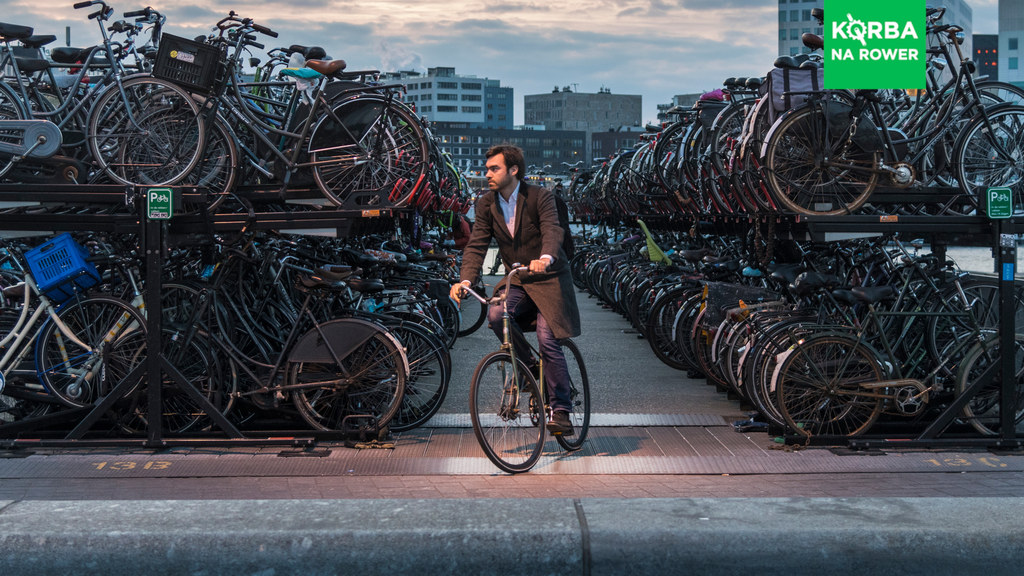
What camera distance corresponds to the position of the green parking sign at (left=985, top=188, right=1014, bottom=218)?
6.64 m

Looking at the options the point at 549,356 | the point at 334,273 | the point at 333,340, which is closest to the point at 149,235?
the point at 334,273

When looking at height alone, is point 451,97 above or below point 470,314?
above

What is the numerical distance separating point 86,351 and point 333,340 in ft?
5.26

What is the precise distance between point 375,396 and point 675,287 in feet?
13.8

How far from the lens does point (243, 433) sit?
678 cm

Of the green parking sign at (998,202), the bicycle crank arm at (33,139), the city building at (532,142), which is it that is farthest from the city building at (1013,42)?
the bicycle crank arm at (33,139)

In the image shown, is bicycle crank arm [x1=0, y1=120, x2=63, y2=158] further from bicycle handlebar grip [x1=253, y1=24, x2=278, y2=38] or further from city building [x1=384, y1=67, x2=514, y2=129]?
city building [x1=384, y1=67, x2=514, y2=129]

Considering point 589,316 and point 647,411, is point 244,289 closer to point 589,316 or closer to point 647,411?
point 647,411

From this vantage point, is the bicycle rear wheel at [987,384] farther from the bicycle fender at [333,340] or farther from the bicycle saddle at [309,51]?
the bicycle saddle at [309,51]

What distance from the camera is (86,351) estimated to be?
22.6 feet

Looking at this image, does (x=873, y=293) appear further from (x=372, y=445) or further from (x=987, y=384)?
(x=372, y=445)

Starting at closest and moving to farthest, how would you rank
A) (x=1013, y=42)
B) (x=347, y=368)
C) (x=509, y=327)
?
(x=509, y=327), (x=347, y=368), (x=1013, y=42)

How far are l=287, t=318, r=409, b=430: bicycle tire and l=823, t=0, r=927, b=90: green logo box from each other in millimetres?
→ 3166

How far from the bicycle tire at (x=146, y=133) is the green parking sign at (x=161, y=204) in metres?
0.71
